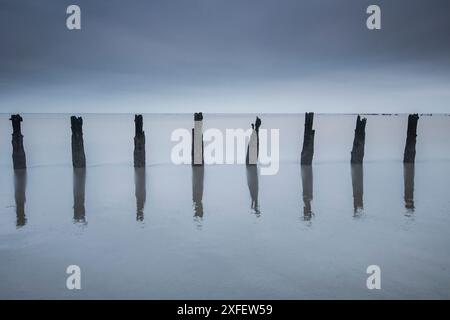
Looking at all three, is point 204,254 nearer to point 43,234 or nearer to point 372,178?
point 43,234

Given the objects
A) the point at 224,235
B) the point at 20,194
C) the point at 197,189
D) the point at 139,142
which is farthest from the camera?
the point at 139,142

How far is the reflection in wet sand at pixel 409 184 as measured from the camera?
10.7 meters

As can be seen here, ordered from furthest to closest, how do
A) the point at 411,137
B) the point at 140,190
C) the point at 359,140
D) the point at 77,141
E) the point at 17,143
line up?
the point at 411,137 < the point at 359,140 < the point at 77,141 < the point at 17,143 < the point at 140,190

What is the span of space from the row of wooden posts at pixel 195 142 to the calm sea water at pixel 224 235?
162 centimetres

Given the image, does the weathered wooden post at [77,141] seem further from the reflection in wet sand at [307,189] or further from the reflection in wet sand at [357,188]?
the reflection in wet sand at [357,188]

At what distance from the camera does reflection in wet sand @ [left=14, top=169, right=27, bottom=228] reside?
905 centimetres

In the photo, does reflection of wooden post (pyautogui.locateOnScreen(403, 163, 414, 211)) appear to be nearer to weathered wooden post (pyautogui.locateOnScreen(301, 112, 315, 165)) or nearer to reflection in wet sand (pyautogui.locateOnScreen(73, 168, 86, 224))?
weathered wooden post (pyautogui.locateOnScreen(301, 112, 315, 165))

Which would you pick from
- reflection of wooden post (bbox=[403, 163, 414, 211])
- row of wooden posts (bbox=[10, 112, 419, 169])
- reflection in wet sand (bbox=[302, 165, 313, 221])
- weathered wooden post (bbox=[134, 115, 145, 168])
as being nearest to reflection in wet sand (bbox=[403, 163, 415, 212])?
reflection of wooden post (bbox=[403, 163, 414, 211])

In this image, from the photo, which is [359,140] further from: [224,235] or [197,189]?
[224,235]

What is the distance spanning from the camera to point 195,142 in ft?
55.7

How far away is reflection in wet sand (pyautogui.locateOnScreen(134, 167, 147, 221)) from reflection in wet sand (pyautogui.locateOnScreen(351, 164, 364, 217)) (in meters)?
5.28

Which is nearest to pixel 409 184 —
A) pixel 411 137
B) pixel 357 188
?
pixel 357 188

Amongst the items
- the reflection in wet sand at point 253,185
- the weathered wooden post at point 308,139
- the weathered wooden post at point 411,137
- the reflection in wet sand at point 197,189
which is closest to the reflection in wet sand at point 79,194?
the reflection in wet sand at point 197,189

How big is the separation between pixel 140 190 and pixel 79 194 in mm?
1840
